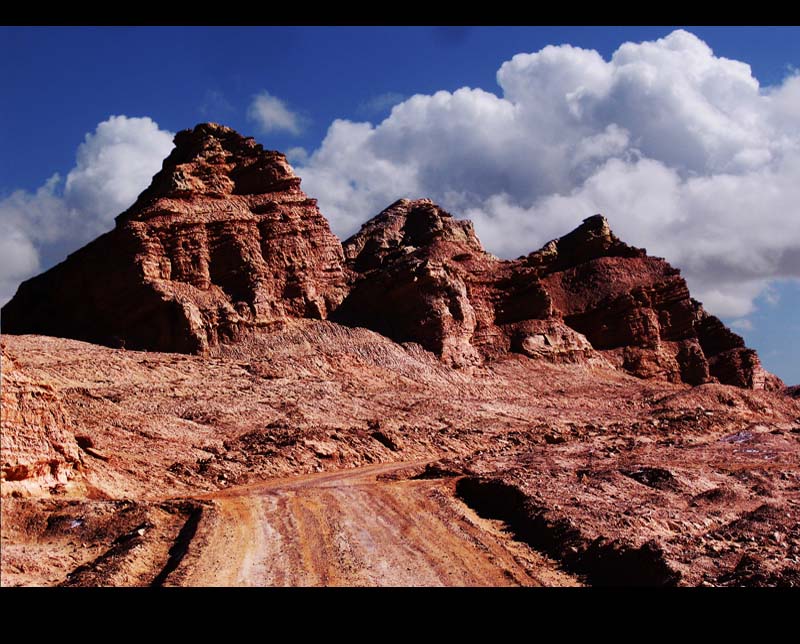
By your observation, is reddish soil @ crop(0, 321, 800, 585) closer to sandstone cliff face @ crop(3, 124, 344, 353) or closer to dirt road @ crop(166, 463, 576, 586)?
dirt road @ crop(166, 463, 576, 586)

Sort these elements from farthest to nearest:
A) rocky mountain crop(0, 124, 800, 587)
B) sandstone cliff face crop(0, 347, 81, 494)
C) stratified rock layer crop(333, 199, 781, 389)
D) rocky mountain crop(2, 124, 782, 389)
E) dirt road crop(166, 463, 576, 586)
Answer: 1. stratified rock layer crop(333, 199, 781, 389)
2. rocky mountain crop(2, 124, 782, 389)
3. sandstone cliff face crop(0, 347, 81, 494)
4. rocky mountain crop(0, 124, 800, 587)
5. dirt road crop(166, 463, 576, 586)

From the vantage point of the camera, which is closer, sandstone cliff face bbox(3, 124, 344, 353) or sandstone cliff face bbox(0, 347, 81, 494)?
sandstone cliff face bbox(0, 347, 81, 494)

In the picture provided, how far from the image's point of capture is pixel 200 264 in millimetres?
47625

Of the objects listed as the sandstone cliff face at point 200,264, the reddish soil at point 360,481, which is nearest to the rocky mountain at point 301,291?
the sandstone cliff face at point 200,264

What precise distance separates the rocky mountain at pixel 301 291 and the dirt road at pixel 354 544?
25.1 m

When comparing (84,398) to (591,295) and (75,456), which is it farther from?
(591,295)

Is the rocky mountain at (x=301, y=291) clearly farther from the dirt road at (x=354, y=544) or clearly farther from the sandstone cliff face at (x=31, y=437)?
the sandstone cliff face at (x=31, y=437)

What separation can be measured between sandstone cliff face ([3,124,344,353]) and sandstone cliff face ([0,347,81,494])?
25.6 m

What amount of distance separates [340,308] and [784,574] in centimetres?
4025

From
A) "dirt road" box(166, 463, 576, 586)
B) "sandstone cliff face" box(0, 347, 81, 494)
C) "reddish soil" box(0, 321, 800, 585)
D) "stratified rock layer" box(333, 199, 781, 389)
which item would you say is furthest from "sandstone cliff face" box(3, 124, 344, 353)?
"sandstone cliff face" box(0, 347, 81, 494)

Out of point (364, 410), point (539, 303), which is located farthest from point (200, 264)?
point (539, 303)

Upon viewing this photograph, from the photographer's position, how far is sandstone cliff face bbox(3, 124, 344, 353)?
44469 millimetres

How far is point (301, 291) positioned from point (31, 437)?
113ft

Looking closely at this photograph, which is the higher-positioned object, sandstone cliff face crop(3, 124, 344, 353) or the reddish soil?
sandstone cliff face crop(3, 124, 344, 353)
